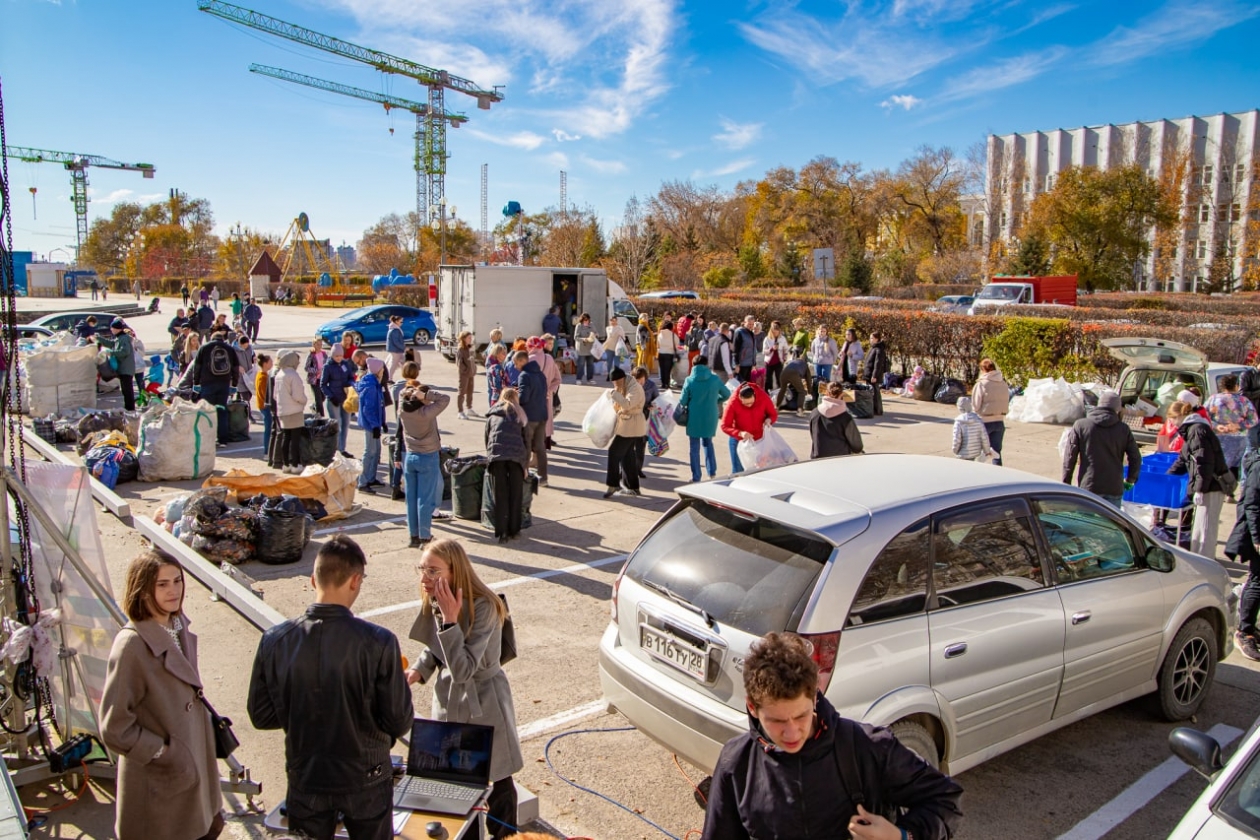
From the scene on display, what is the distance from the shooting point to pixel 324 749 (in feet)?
10.4

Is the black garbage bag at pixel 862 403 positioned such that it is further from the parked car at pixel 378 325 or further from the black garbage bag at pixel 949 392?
the parked car at pixel 378 325

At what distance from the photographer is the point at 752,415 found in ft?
34.0

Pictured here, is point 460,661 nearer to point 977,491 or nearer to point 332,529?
point 977,491

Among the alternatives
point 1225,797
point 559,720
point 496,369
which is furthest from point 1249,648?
point 496,369

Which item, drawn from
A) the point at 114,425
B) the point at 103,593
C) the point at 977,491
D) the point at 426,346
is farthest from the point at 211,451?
the point at 426,346

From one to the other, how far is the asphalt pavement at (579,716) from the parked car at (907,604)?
0.35 m

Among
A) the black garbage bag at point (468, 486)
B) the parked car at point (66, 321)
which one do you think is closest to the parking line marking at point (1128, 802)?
the black garbage bag at point (468, 486)

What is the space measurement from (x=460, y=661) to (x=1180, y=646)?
176 inches

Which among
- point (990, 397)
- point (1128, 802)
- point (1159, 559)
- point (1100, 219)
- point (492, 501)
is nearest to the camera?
point (1128, 802)

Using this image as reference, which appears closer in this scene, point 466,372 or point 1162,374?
point 1162,374

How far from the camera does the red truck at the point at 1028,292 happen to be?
3344 cm

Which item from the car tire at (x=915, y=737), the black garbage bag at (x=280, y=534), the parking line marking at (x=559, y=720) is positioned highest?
the car tire at (x=915, y=737)

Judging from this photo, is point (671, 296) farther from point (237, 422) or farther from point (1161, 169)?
point (1161, 169)

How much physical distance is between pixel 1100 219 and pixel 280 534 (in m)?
48.8
